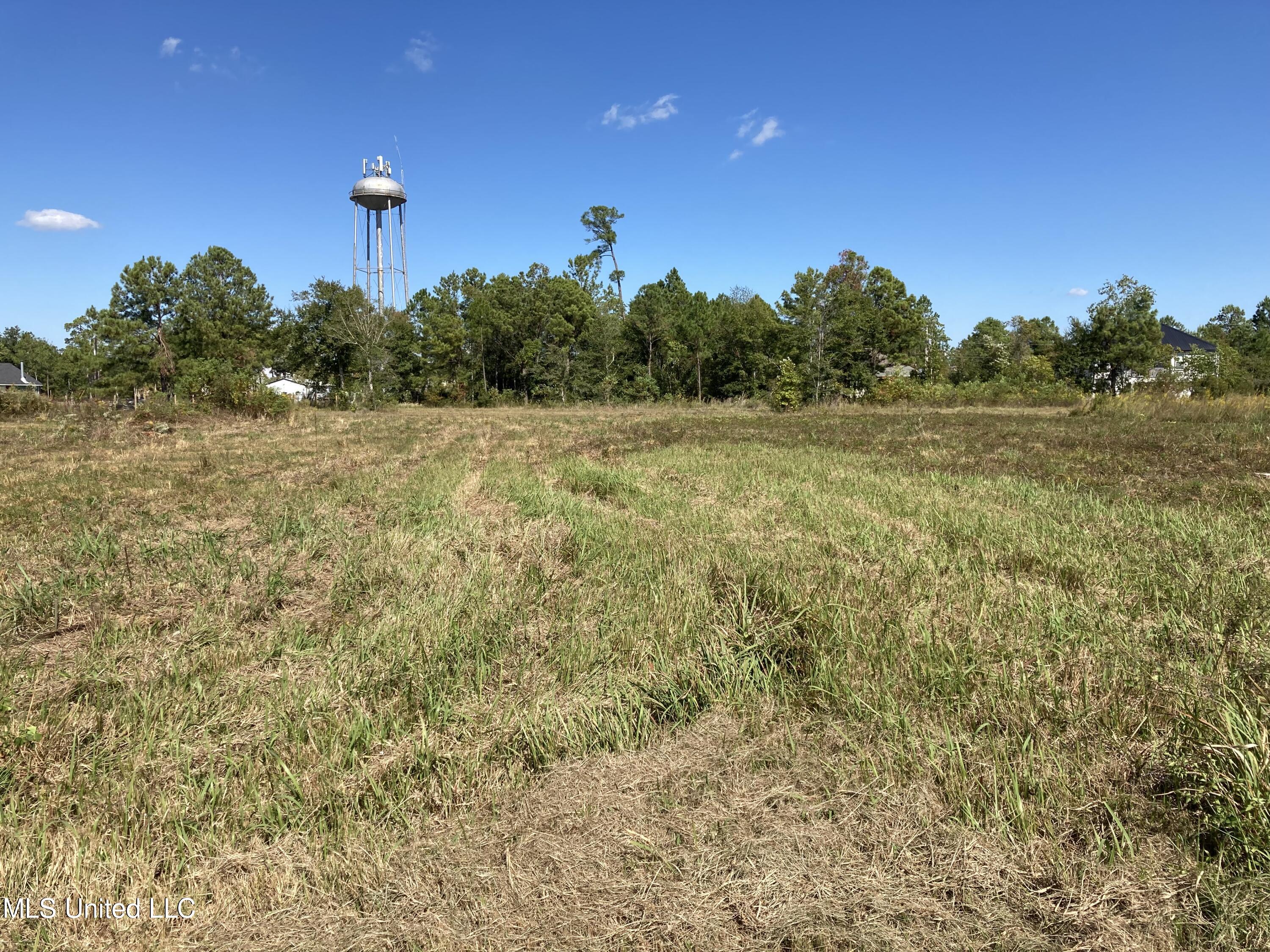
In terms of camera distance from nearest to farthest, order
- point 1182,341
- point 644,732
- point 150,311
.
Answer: point 644,732
point 150,311
point 1182,341

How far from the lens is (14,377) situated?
214 ft

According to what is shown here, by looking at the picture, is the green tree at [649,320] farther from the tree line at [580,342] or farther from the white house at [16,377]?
the white house at [16,377]

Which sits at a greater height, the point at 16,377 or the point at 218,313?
the point at 218,313

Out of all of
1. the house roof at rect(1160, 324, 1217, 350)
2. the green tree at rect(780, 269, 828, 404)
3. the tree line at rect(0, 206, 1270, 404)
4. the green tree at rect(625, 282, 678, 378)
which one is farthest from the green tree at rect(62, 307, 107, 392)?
the house roof at rect(1160, 324, 1217, 350)

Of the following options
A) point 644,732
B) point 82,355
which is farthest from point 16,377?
point 644,732

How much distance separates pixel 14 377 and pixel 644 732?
Result: 93303 mm

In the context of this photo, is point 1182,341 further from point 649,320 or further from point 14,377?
point 14,377

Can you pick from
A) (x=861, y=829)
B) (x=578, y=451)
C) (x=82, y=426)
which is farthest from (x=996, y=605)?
(x=82, y=426)

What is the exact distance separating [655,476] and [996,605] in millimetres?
6838

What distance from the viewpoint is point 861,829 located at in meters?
2.23

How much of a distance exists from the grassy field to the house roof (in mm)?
65096

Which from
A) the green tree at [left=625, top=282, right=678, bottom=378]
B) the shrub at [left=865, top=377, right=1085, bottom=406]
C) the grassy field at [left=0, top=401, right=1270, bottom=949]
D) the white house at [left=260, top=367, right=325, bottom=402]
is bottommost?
the grassy field at [left=0, top=401, right=1270, bottom=949]

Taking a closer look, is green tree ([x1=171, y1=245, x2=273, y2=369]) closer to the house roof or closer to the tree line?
the tree line

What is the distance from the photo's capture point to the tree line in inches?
1604
